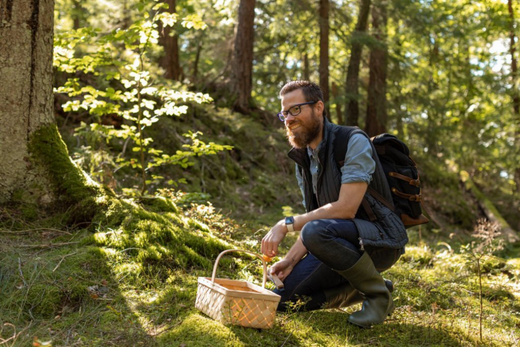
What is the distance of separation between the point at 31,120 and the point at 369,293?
11.4ft

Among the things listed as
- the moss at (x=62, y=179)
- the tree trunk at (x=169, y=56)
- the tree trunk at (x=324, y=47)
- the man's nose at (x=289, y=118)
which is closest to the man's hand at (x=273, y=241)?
the man's nose at (x=289, y=118)

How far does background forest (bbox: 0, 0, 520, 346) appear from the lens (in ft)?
11.0

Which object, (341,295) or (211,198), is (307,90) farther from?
(211,198)

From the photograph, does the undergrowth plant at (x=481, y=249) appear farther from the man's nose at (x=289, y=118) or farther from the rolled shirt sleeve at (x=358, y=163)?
the man's nose at (x=289, y=118)

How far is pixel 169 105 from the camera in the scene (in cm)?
535

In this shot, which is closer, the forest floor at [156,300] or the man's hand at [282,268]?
the forest floor at [156,300]

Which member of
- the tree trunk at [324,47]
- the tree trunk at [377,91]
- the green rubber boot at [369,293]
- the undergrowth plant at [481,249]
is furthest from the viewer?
the tree trunk at [377,91]

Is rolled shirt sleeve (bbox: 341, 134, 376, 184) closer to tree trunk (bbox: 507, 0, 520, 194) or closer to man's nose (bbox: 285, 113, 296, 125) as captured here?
man's nose (bbox: 285, 113, 296, 125)

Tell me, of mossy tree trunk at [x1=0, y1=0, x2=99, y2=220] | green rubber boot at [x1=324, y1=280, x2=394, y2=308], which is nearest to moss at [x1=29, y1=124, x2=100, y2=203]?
mossy tree trunk at [x1=0, y1=0, x2=99, y2=220]

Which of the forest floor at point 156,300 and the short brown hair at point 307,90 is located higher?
the short brown hair at point 307,90

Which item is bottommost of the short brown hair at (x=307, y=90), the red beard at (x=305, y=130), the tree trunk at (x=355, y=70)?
the red beard at (x=305, y=130)

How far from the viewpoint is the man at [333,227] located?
3.32 metres

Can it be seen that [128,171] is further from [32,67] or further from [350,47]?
[350,47]

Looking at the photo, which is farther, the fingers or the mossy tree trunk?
the mossy tree trunk
